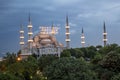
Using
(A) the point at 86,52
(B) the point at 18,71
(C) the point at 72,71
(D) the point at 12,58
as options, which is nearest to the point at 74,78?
(C) the point at 72,71

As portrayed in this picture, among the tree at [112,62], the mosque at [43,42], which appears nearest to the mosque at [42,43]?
the mosque at [43,42]

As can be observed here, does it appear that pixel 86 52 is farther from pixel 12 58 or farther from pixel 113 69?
pixel 113 69

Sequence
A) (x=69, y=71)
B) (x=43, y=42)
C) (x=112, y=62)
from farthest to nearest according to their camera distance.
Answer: (x=43, y=42) < (x=112, y=62) < (x=69, y=71)

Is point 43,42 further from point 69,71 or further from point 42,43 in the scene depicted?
point 69,71

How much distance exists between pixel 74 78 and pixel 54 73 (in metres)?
1.82

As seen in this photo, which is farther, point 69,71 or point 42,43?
point 42,43

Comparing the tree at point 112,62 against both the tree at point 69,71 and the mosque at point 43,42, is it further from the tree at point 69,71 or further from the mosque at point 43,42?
the mosque at point 43,42

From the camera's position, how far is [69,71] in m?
26.0

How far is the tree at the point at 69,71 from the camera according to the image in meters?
25.6

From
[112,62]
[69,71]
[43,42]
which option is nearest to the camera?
[69,71]

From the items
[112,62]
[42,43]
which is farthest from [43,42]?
[112,62]

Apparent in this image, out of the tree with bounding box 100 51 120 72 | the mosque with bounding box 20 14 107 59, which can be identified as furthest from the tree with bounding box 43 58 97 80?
the mosque with bounding box 20 14 107 59

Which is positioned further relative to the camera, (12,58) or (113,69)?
(12,58)

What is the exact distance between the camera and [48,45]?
376 feet
